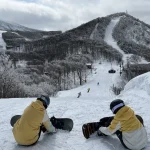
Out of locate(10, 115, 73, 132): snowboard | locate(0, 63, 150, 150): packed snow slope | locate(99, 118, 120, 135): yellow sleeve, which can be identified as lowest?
locate(0, 63, 150, 150): packed snow slope

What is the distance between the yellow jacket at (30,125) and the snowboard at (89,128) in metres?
1.30

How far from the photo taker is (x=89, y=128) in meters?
8.05

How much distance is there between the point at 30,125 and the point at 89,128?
1723 mm

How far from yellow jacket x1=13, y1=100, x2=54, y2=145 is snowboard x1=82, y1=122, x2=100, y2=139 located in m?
1.30

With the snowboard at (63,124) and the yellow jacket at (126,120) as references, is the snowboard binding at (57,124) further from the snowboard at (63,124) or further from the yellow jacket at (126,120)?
the yellow jacket at (126,120)

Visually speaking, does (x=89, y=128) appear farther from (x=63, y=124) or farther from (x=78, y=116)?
(x=78, y=116)

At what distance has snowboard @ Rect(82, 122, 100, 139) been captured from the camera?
7.97 meters

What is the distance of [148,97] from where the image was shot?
1330cm

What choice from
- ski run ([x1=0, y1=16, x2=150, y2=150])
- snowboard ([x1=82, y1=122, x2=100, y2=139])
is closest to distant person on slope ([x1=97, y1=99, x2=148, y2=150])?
ski run ([x1=0, y1=16, x2=150, y2=150])

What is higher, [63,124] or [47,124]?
[47,124]

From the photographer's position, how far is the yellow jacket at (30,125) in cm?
705

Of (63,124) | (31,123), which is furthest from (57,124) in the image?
(31,123)

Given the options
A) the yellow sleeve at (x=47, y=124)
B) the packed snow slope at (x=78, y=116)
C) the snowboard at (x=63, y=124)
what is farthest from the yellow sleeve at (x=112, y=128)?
the snowboard at (x=63, y=124)

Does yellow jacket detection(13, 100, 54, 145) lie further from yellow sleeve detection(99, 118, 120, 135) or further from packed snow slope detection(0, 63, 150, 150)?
yellow sleeve detection(99, 118, 120, 135)
